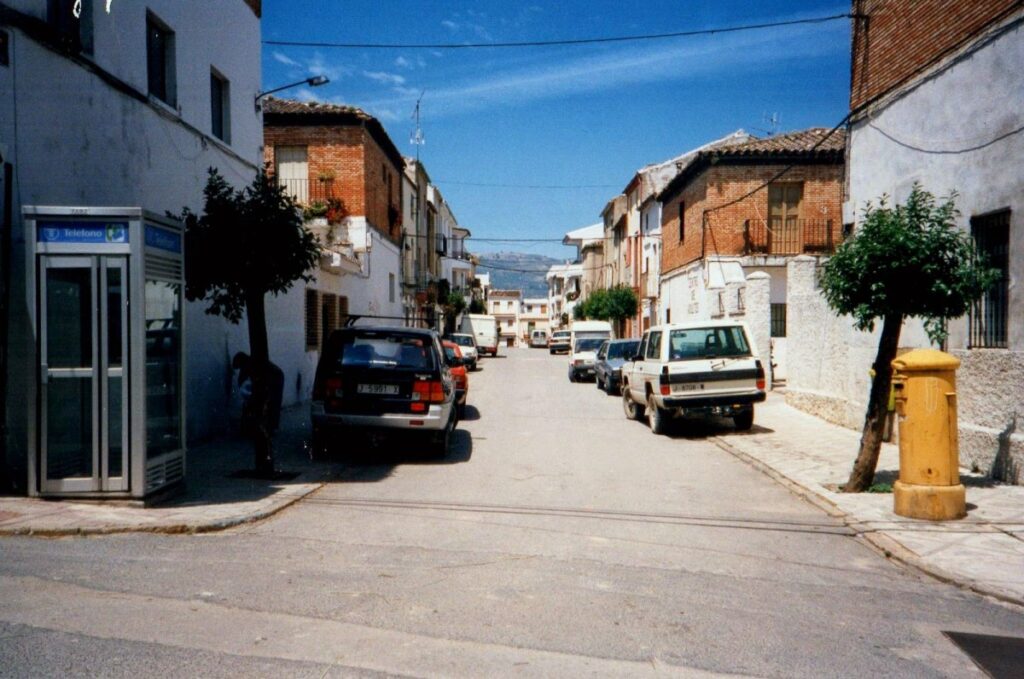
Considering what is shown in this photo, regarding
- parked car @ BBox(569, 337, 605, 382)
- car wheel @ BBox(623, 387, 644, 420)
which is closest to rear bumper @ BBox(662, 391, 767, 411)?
car wheel @ BBox(623, 387, 644, 420)

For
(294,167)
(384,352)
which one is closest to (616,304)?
(294,167)

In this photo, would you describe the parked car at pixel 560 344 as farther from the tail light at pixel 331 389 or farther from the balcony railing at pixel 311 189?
the tail light at pixel 331 389

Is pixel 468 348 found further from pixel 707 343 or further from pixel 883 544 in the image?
pixel 883 544

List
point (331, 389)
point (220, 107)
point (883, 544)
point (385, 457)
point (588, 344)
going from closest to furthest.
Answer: point (883, 544), point (331, 389), point (385, 457), point (220, 107), point (588, 344)

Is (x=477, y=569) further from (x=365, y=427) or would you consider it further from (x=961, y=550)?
(x=365, y=427)

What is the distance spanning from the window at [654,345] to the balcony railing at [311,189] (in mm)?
14442

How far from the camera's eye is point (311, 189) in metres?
26.6

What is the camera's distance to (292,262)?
31.1 ft

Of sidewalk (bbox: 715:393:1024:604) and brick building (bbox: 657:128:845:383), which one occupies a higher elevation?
brick building (bbox: 657:128:845:383)

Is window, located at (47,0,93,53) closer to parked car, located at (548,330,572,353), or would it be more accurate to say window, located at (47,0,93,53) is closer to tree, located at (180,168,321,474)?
tree, located at (180,168,321,474)

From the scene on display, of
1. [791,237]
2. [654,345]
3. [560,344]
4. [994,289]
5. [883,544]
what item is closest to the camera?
[883,544]

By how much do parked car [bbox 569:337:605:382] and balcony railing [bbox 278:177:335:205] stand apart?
1005 centimetres

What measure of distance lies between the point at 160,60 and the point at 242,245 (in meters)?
4.55

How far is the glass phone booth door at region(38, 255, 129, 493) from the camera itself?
725 centimetres
